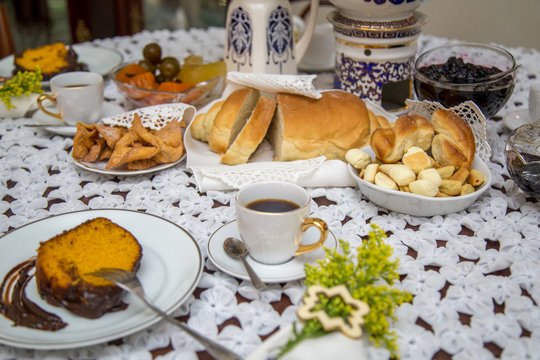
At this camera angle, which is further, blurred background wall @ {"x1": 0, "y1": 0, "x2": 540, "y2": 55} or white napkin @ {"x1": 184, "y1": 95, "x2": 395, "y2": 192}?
blurred background wall @ {"x1": 0, "y1": 0, "x2": 540, "y2": 55}

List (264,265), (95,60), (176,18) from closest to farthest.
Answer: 1. (264,265)
2. (95,60)
3. (176,18)

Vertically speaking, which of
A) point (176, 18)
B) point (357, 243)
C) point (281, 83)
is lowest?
point (176, 18)

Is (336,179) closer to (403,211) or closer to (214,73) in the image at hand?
(403,211)

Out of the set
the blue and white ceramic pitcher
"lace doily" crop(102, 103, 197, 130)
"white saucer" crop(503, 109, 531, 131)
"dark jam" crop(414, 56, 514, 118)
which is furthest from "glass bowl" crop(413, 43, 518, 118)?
"lace doily" crop(102, 103, 197, 130)

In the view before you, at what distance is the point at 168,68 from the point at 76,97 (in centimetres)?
35

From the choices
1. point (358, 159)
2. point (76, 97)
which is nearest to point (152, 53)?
point (76, 97)

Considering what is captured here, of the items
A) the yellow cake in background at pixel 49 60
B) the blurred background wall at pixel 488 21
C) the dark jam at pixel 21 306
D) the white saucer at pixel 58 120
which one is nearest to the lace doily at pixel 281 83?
the white saucer at pixel 58 120

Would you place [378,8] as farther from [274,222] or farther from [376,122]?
[274,222]

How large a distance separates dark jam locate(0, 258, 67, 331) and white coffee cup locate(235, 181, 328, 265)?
1.22ft

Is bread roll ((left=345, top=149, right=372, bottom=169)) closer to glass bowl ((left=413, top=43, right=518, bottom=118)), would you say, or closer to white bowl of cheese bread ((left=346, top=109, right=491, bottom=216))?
white bowl of cheese bread ((left=346, top=109, right=491, bottom=216))

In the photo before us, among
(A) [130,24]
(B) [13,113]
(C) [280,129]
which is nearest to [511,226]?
(C) [280,129]

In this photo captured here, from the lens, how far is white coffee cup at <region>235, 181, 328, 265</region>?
0.97 meters

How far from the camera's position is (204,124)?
1.61 m

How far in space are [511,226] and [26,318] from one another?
3.48 ft
